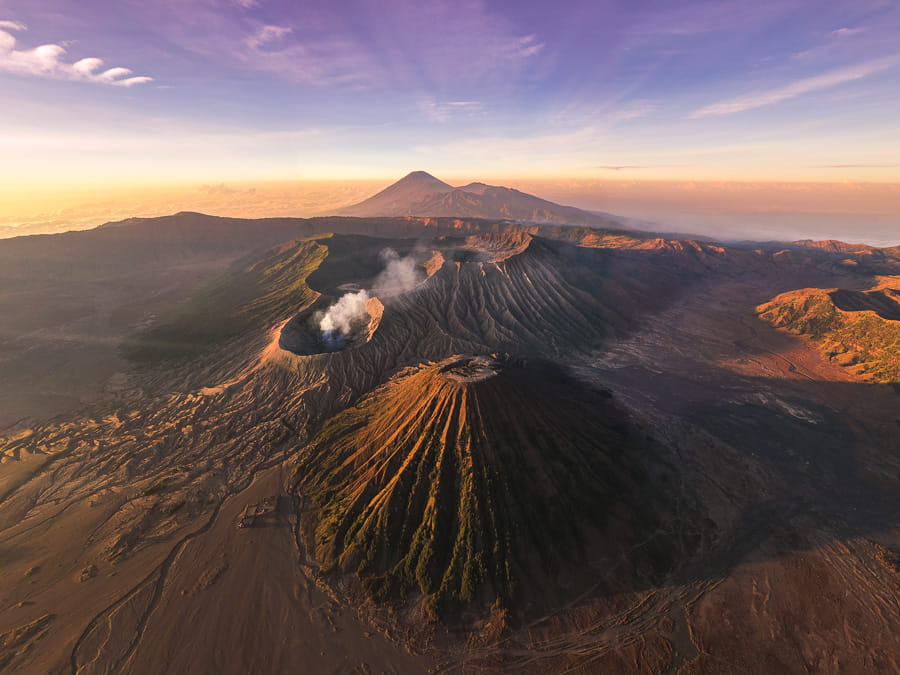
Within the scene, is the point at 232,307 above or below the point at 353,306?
below


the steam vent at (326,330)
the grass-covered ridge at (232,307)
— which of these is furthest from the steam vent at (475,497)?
the grass-covered ridge at (232,307)

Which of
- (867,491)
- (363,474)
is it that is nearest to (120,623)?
(363,474)

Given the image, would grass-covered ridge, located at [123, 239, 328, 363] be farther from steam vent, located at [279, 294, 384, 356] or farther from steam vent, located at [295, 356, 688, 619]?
steam vent, located at [295, 356, 688, 619]

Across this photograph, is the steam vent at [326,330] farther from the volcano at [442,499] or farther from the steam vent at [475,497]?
the steam vent at [475,497]

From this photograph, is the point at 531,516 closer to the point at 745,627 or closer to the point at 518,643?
the point at 518,643

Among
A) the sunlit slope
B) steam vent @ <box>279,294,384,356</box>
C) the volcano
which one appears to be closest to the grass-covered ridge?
the volcano

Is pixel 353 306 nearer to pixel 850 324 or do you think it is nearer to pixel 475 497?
pixel 475 497

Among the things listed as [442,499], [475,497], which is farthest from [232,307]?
[475,497]

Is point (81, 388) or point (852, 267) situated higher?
point (852, 267)
